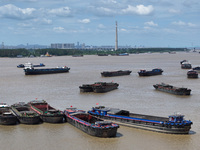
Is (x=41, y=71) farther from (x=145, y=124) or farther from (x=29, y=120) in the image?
(x=145, y=124)

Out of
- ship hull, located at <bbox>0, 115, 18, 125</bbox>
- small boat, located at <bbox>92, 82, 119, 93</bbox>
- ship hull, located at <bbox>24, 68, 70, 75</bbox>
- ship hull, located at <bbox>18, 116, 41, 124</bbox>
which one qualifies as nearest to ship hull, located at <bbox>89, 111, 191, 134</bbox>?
ship hull, located at <bbox>18, 116, 41, 124</bbox>

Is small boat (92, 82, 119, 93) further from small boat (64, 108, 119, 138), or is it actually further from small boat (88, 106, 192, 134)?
small boat (64, 108, 119, 138)

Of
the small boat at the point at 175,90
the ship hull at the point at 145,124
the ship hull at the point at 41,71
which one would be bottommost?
the ship hull at the point at 145,124

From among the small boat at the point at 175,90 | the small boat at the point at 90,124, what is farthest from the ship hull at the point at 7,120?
the small boat at the point at 175,90

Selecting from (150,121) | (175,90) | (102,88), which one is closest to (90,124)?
(150,121)

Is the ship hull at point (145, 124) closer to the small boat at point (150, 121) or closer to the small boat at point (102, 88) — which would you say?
the small boat at point (150, 121)

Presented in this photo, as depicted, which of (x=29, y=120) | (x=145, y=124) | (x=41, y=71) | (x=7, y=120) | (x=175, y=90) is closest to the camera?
(x=145, y=124)

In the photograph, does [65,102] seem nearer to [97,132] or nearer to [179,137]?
[97,132]
